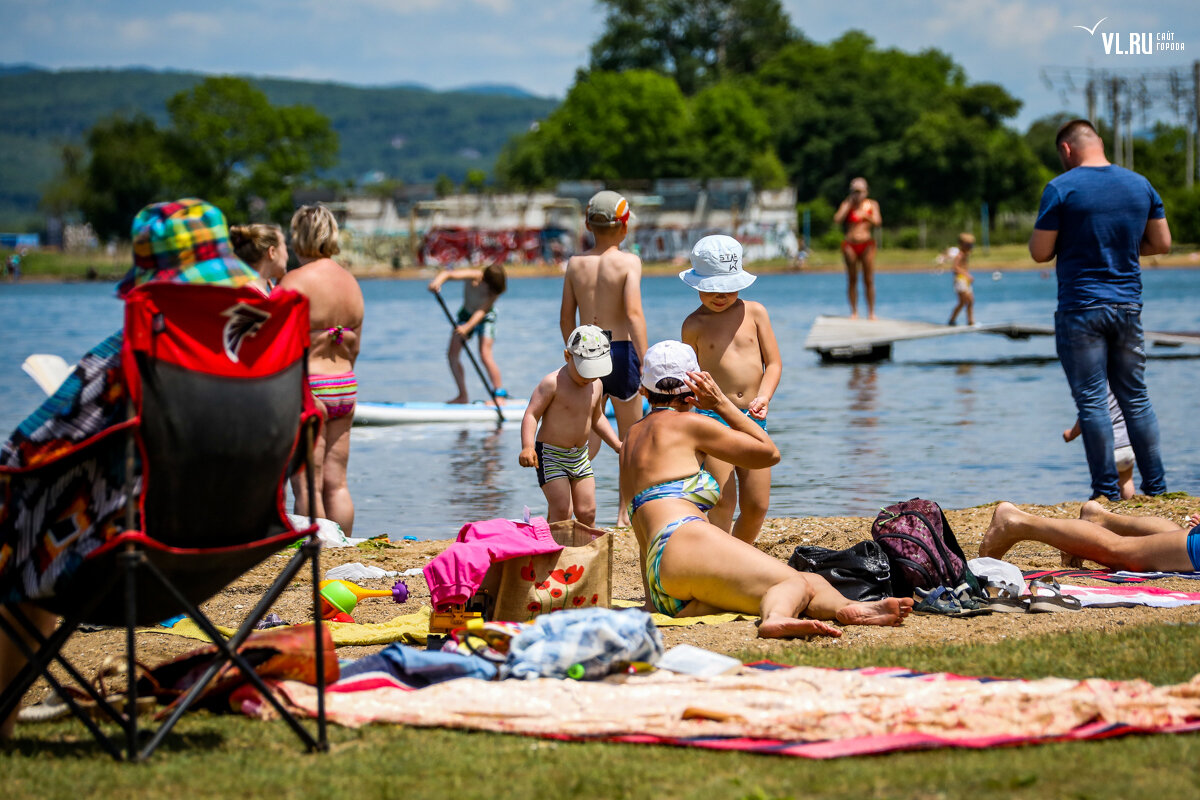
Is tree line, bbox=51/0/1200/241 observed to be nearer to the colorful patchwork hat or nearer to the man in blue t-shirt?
the man in blue t-shirt

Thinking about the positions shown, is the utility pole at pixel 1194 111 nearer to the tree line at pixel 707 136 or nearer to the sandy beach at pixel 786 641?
the tree line at pixel 707 136

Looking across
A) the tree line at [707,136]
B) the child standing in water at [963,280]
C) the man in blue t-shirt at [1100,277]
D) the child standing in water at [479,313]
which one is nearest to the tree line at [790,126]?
the tree line at [707,136]

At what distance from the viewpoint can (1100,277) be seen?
7.56m

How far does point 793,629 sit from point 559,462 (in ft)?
7.05

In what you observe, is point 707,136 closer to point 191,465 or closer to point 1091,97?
point 1091,97

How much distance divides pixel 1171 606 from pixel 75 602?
4.01 meters

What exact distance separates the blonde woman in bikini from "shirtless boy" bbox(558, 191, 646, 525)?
119 cm

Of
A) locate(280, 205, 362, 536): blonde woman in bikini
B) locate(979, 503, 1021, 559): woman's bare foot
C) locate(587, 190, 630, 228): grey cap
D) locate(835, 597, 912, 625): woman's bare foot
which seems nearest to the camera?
locate(835, 597, 912, 625): woman's bare foot

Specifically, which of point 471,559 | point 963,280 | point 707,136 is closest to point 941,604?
point 471,559

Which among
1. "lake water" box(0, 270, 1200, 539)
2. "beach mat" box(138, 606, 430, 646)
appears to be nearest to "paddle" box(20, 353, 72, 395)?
"beach mat" box(138, 606, 430, 646)

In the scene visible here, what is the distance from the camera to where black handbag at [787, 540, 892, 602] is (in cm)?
536

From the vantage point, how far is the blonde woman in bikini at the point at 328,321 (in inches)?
271

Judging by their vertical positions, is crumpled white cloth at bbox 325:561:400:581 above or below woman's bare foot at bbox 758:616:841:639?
below

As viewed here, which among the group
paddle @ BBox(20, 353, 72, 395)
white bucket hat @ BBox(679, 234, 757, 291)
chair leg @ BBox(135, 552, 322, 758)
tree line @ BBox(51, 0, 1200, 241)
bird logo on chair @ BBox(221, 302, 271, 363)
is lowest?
chair leg @ BBox(135, 552, 322, 758)
